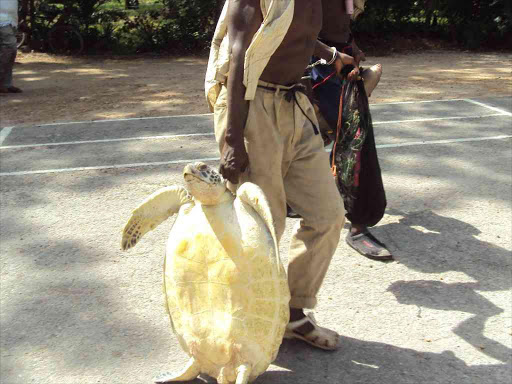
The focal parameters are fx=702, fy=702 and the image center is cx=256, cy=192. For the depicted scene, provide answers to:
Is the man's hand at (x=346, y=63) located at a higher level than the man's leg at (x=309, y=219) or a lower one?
higher

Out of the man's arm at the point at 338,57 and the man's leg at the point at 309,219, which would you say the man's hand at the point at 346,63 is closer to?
the man's arm at the point at 338,57

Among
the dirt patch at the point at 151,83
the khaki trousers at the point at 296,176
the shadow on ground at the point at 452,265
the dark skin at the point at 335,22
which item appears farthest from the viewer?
the dirt patch at the point at 151,83

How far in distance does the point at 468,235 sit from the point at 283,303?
8.43ft

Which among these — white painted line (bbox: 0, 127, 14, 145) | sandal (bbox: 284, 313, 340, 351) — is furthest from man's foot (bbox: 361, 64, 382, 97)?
white painted line (bbox: 0, 127, 14, 145)

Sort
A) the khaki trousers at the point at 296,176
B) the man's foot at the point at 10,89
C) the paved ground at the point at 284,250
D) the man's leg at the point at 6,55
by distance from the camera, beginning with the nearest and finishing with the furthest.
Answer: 1. the khaki trousers at the point at 296,176
2. the paved ground at the point at 284,250
3. the man's leg at the point at 6,55
4. the man's foot at the point at 10,89

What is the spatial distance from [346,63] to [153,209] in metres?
1.81

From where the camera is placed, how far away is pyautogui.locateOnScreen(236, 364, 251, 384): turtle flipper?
2.93m

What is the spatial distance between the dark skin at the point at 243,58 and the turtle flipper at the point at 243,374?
2.78 feet

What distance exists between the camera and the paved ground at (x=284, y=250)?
3494 millimetres

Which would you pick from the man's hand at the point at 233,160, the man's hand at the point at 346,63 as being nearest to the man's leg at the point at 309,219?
the man's hand at the point at 233,160

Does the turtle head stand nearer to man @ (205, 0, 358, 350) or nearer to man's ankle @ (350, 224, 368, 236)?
man @ (205, 0, 358, 350)

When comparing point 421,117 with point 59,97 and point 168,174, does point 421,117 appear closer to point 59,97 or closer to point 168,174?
point 168,174

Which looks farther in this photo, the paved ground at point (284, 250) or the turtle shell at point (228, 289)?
the paved ground at point (284, 250)

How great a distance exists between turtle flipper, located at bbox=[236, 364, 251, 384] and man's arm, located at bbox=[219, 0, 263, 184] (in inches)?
33.4
